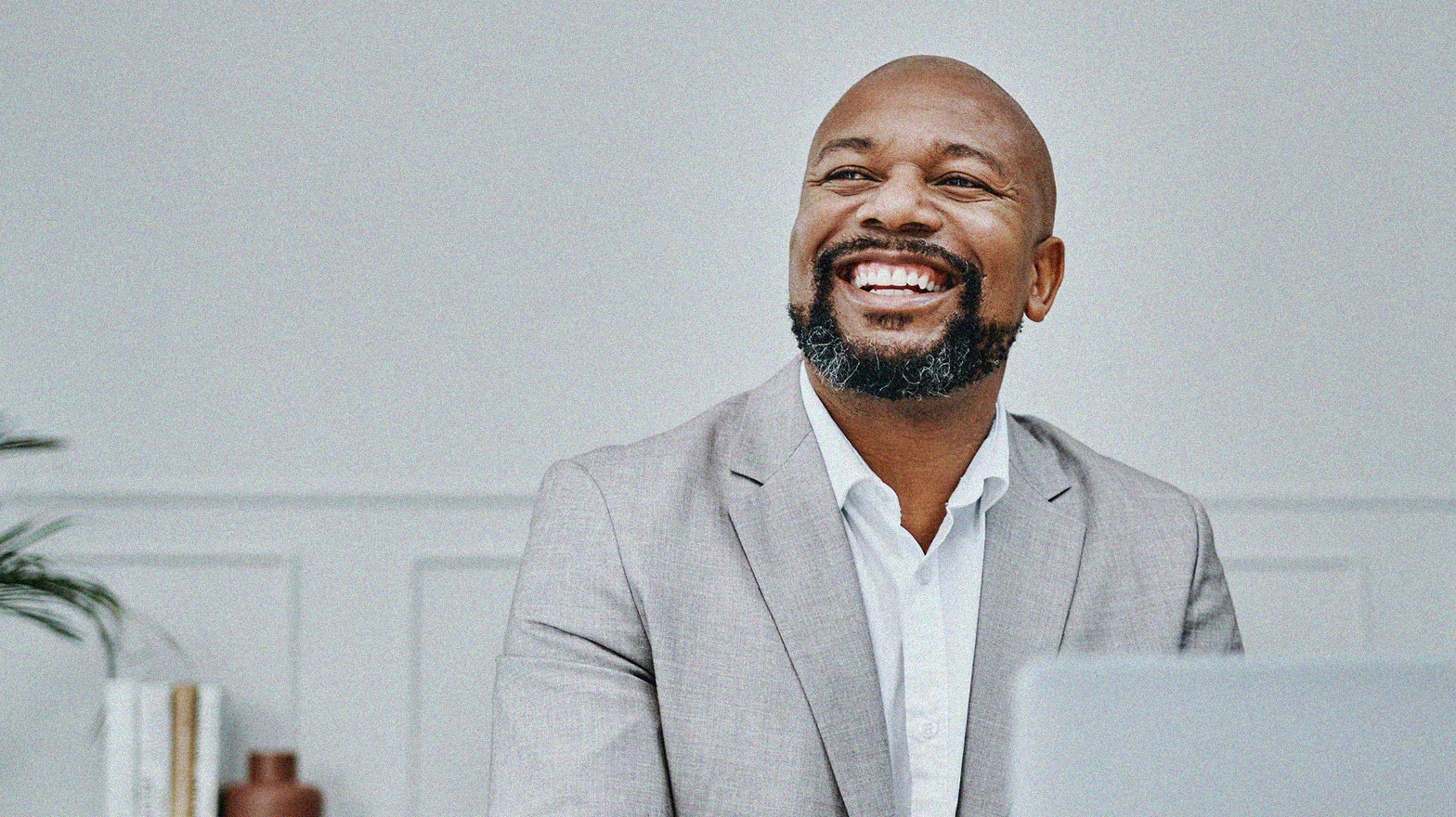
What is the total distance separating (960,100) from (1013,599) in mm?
509

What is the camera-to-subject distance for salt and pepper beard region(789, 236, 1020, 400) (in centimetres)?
140

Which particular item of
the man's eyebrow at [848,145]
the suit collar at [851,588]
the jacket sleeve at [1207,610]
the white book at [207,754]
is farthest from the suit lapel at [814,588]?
the white book at [207,754]

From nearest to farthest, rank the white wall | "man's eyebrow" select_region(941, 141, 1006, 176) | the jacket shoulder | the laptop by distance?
the laptop < "man's eyebrow" select_region(941, 141, 1006, 176) < the jacket shoulder < the white wall

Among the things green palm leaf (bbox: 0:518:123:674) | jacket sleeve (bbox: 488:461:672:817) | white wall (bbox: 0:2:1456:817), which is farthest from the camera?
white wall (bbox: 0:2:1456:817)

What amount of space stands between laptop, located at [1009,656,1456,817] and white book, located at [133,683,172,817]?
7.07 feet

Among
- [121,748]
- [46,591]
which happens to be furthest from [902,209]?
[121,748]

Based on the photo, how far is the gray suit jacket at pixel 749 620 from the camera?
127 centimetres

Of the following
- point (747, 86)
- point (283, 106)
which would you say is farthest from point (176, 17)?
point (747, 86)

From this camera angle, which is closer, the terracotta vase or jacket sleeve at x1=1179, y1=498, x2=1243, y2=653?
jacket sleeve at x1=1179, y1=498, x2=1243, y2=653

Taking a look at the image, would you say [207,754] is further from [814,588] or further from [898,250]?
[898,250]

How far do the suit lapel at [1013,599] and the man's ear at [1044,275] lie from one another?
17cm

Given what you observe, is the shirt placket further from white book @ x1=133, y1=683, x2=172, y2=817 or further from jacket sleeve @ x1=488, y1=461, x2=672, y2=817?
white book @ x1=133, y1=683, x2=172, y2=817

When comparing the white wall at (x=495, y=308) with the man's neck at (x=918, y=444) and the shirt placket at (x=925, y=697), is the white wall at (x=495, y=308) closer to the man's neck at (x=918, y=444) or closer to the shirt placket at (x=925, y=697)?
the man's neck at (x=918, y=444)

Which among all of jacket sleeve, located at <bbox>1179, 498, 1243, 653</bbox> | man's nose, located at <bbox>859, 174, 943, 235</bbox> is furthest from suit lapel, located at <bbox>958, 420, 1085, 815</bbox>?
man's nose, located at <bbox>859, 174, 943, 235</bbox>
